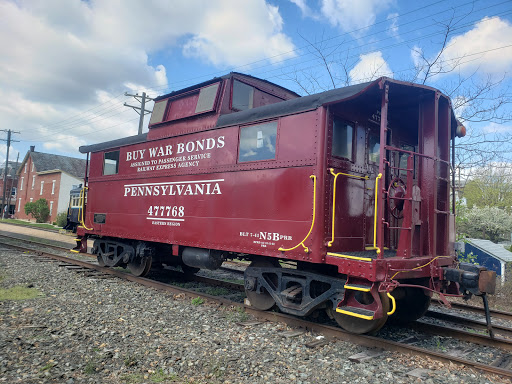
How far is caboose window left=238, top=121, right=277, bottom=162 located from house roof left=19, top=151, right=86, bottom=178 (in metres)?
44.5

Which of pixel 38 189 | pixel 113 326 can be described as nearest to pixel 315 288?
pixel 113 326

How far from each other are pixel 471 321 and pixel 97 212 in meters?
8.93

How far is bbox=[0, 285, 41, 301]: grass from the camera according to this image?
22.1ft

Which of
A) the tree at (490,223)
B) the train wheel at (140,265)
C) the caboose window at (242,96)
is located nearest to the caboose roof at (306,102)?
the caboose window at (242,96)

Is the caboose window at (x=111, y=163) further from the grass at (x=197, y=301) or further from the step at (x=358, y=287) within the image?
the step at (x=358, y=287)

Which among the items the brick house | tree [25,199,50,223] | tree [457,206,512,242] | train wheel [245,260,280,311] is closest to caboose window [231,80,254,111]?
train wheel [245,260,280,311]

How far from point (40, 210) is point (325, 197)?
41.6m

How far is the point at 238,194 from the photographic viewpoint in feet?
21.4

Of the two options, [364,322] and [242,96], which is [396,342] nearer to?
[364,322]

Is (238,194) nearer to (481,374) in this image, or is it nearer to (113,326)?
(113,326)

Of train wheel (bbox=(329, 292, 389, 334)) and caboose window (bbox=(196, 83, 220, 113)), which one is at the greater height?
caboose window (bbox=(196, 83, 220, 113))

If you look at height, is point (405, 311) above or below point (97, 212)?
below

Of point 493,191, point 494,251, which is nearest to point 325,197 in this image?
point 494,251

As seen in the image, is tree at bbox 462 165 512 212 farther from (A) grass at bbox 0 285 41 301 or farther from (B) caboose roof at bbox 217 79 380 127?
(A) grass at bbox 0 285 41 301
